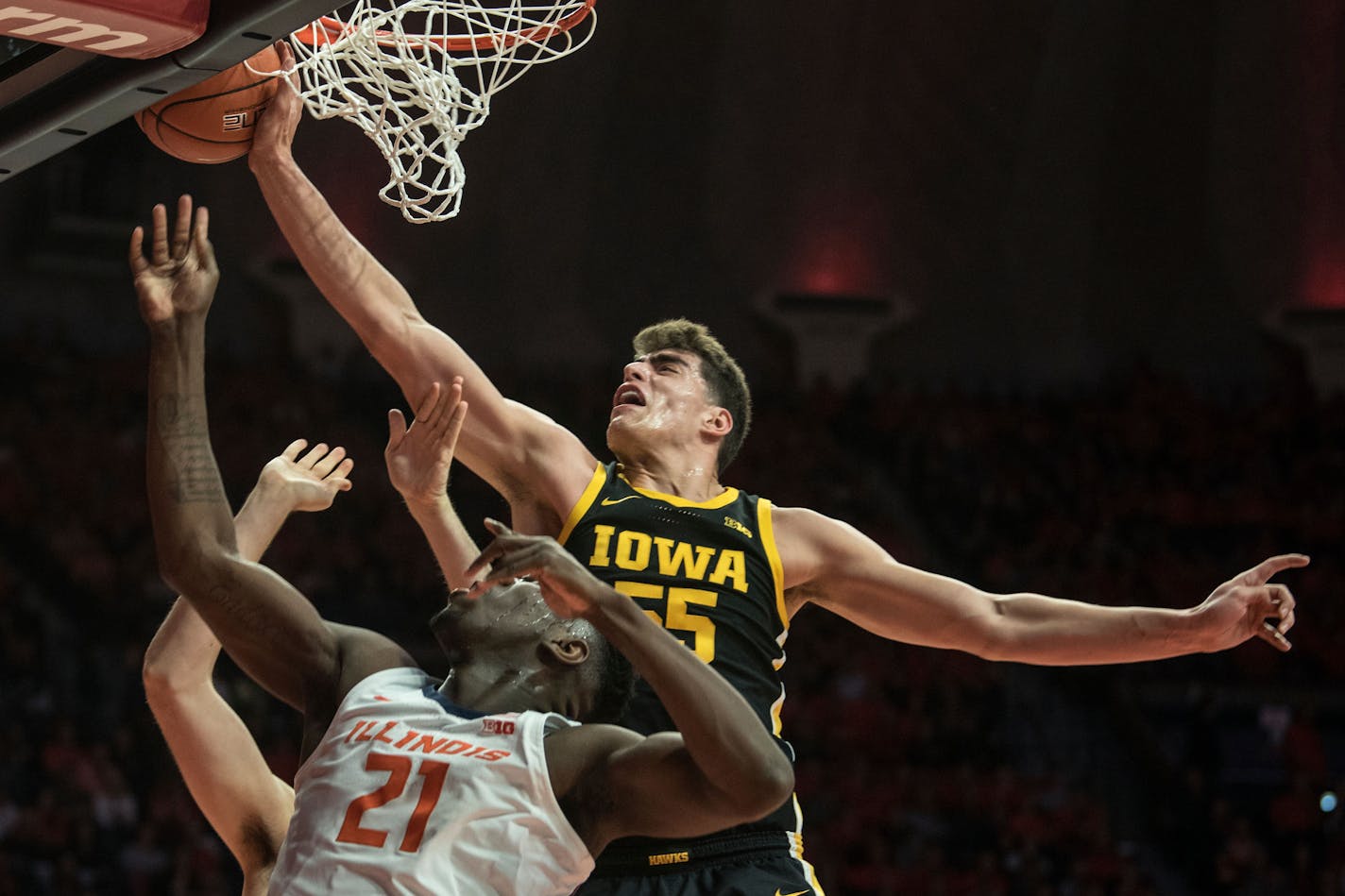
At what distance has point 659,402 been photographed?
14.1 ft

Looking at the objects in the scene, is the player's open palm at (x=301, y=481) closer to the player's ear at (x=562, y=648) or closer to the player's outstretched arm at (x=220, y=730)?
the player's outstretched arm at (x=220, y=730)

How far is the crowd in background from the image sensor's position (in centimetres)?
1009

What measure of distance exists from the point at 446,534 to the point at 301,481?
351 mm

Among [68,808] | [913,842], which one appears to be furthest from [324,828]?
[913,842]

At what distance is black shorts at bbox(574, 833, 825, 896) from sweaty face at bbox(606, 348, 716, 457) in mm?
1031

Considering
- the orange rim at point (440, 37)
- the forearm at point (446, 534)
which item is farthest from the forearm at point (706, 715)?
the orange rim at point (440, 37)

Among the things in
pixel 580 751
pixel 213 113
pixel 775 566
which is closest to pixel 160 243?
pixel 213 113

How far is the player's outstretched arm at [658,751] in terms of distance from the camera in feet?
8.10

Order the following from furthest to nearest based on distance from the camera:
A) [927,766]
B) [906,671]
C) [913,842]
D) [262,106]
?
1. [906,671]
2. [927,766]
3. [913,842]
4. [262,106]

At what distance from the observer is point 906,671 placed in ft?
39.5

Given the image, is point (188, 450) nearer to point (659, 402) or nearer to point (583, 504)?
point (583, 504)

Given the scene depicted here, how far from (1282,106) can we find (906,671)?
8029mm

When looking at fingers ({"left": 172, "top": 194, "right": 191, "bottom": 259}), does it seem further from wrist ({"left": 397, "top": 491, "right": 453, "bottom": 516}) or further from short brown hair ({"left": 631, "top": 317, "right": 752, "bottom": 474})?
short brown hair ({"left": 631, "top": 317, "right": 752, "bottom": 474})

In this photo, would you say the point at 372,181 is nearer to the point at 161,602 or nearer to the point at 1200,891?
the point at 161,602
